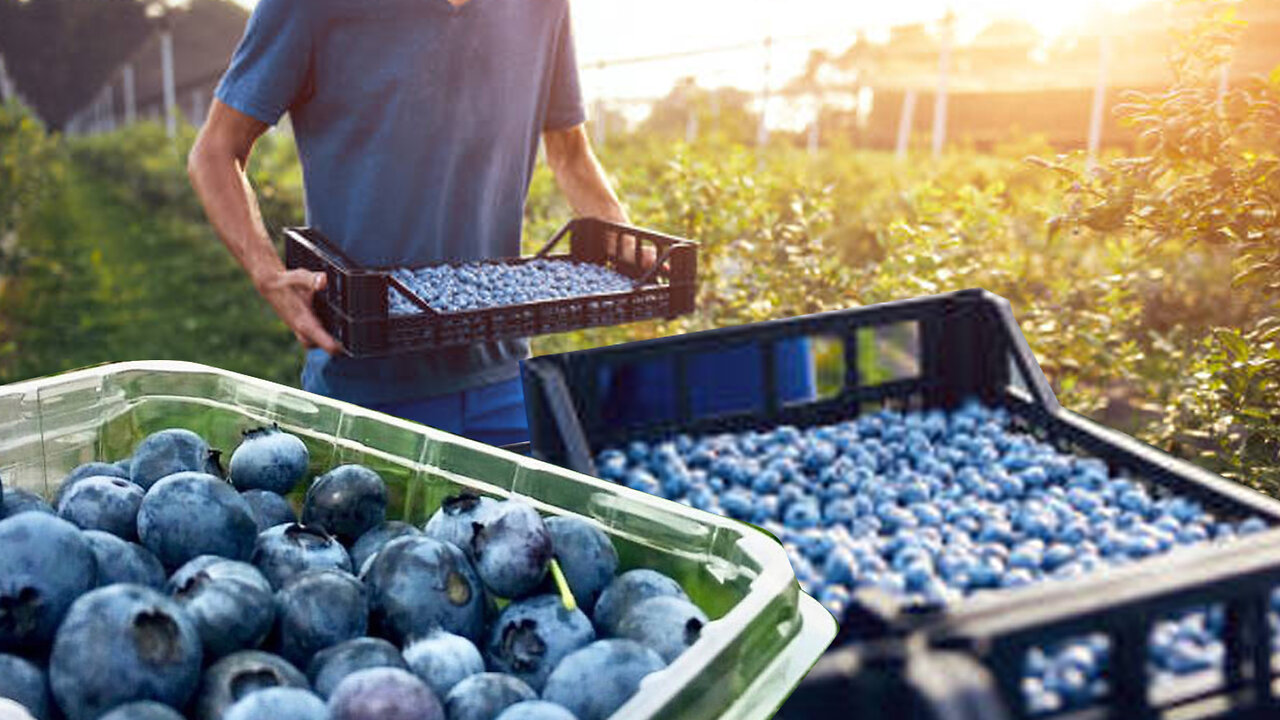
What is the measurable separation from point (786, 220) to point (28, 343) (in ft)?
20.7

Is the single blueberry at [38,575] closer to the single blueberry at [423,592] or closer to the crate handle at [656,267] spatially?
the single blueberry at [423,592]

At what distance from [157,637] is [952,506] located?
1.50m

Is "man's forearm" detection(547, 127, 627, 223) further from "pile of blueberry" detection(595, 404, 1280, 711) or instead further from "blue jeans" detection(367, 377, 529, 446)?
"pile of blueberry" detection(595, 404, 1280, 711)

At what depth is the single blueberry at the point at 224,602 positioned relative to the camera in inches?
33.1

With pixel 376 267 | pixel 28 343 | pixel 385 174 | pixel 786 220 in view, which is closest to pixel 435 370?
pixel 376 267

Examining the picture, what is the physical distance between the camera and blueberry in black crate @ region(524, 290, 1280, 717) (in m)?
0.79

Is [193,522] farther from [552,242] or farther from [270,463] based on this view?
[552,242]

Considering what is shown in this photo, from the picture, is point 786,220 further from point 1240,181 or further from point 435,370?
point 1240,181

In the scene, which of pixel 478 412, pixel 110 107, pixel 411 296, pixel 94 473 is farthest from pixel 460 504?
pixel 110 107

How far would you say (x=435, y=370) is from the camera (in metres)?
2.43

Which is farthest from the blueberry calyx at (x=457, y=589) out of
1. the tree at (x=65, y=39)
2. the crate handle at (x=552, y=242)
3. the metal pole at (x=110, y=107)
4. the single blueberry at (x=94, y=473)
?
the metal pole at (x=110, y=107)

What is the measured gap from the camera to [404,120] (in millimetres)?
2365

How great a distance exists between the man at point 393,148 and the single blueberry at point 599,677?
1.51 metres

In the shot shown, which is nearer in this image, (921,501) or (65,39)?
(921,501)
